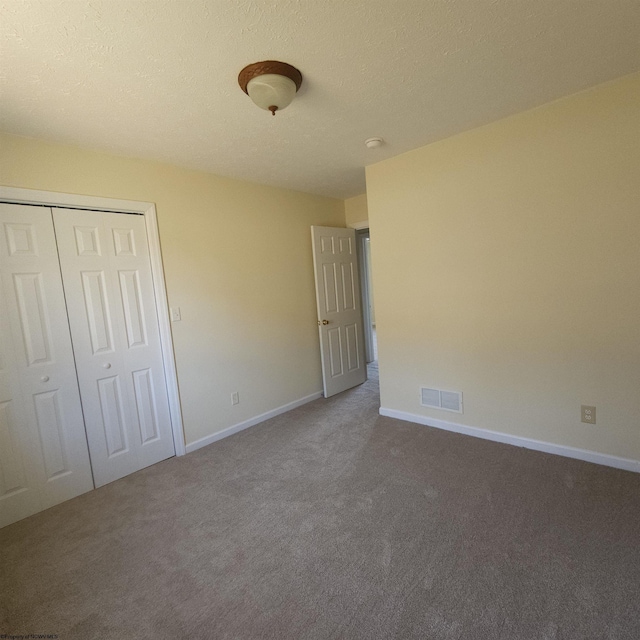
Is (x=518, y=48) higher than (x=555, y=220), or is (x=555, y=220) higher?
(x=518, y=48)

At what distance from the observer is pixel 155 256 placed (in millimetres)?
2695

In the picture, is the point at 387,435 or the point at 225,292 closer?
the point at 387,435

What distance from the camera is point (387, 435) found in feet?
9.73

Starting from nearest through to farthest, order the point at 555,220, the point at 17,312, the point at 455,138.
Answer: the point at 17,312 < the point at 555,220 < the point at 455,138

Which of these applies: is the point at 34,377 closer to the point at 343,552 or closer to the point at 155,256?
the point at 155,256

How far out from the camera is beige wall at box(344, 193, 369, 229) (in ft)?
13.8

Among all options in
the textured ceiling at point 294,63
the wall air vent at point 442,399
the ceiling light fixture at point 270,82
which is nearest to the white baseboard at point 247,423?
the wall air vent at point 442,399

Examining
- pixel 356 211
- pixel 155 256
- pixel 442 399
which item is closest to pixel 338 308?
pixel 356 211

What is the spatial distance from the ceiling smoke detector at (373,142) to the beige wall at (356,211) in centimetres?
150

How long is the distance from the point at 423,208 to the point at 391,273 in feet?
2.03

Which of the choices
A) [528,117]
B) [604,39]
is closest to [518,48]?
[604,39]

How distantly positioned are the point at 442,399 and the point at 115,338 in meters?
2.71

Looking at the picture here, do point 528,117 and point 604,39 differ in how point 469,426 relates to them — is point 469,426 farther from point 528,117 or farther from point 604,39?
point 604,39

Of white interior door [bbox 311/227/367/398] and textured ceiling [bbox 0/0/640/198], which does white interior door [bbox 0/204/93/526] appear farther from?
white interior door [bbox 311/227/367/398]
